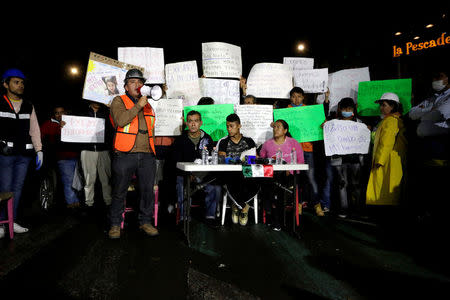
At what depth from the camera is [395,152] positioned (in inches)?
155

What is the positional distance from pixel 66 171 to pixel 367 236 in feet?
16.3

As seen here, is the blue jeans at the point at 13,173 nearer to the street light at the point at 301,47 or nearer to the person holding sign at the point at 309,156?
the person holding sign at the point at 309,156

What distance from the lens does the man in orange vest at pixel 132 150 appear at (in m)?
3.31

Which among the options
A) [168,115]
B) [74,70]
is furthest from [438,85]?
[74,70]

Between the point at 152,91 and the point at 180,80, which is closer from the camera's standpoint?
the point at 152,91

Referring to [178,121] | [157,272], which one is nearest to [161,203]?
[178,121]

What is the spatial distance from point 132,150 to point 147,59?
6.64 ft

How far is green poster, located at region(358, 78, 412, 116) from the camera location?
452cm

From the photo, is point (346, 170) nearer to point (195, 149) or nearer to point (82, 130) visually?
point (195, 149)

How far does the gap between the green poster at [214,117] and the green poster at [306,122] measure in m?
1.05

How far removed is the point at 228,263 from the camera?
8.68 feet

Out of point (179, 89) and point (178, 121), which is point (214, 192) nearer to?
point (178, 121)

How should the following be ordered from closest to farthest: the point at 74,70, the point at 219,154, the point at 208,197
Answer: the point at 219,154, the point at 208,197, the point at 74,70

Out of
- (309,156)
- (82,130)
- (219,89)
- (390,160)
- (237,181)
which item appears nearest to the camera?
(390,160)
